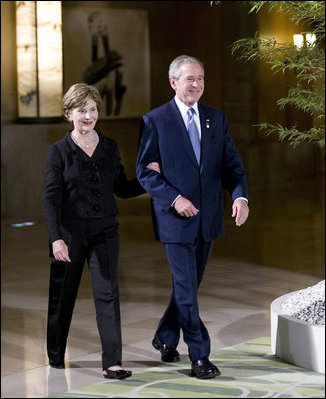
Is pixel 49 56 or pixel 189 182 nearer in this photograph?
pixel 189 182

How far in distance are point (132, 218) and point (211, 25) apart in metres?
3.45

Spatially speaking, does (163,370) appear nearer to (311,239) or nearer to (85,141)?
(85,141)

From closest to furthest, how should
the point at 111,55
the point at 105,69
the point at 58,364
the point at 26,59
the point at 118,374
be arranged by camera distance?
the point at 118,374 → the point at 58,364 → the point at 26,59 → the point at 105,69 → the point at 111,55

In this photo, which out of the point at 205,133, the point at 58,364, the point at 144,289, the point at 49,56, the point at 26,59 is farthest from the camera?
the point at 49,56

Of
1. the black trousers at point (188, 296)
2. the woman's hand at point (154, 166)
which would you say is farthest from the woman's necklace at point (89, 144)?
the black trousers at point (188, 296)

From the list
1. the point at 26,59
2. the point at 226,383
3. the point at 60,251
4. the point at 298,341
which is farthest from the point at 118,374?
the point at 26,59

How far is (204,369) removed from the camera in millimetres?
5348

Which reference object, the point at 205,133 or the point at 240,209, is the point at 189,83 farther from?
the point at 240,209

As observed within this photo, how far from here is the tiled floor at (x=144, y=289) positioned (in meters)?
5.82

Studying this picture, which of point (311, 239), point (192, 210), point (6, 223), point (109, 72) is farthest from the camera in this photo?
point (109, 72)

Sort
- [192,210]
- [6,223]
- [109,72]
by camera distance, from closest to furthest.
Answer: [192,210] → [6,223] → [109,72]

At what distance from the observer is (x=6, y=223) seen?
12609mm

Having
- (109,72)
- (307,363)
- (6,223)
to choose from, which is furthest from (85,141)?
(109,72)

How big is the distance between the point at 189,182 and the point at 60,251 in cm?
71
